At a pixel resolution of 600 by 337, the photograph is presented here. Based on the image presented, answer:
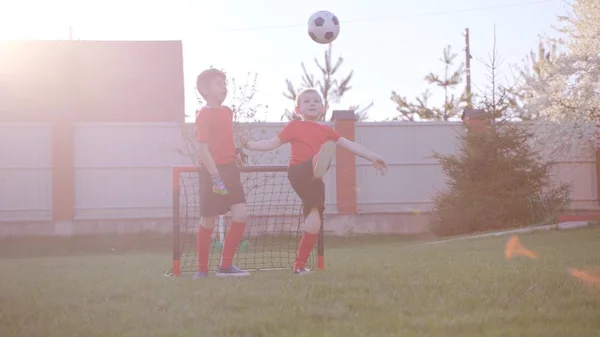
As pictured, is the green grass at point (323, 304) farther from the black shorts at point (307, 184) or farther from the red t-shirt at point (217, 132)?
the red t-shirt at point (217, 132)

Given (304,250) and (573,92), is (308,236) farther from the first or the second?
(573,92)

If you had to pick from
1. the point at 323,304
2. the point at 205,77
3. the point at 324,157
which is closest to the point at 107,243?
the point at 205,77

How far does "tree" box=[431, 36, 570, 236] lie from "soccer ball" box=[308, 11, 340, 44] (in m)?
7.46

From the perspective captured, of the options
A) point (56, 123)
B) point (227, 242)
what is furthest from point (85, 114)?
point (227, 242)

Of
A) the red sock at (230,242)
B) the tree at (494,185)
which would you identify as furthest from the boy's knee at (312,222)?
the tree at (494,185)

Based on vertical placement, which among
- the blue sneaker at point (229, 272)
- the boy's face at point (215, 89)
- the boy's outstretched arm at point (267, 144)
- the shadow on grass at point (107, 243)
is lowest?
the shadow on grass at point (107, 243)

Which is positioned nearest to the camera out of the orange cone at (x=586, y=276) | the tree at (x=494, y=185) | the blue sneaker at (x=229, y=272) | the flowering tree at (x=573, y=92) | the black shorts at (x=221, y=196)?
the orange cone at (x=586, y=276)

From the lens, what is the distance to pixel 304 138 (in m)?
6.24

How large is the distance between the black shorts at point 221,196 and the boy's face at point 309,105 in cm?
80

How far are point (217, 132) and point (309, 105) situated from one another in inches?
33.3

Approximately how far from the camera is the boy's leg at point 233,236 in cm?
604

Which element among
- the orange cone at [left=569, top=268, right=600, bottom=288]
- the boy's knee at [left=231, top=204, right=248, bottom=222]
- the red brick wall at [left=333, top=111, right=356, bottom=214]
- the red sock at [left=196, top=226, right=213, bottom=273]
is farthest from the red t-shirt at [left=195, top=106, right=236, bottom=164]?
the red brick wall at [left=333, top=111, right=356, bottom=214]

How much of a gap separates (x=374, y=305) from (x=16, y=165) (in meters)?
15.7

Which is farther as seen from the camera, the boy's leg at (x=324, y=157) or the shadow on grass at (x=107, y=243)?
the shadow on grass at (x=107, y=243)
